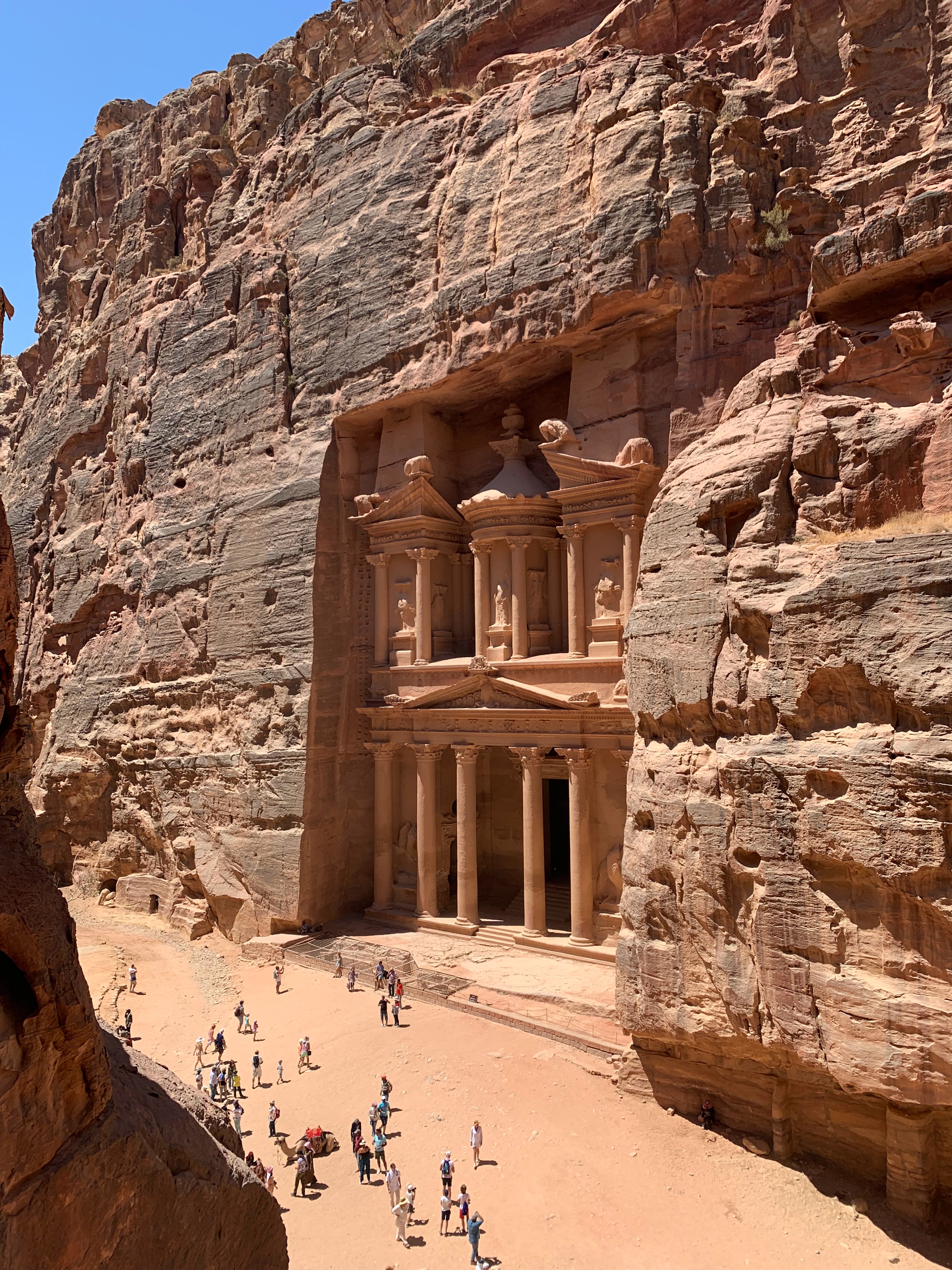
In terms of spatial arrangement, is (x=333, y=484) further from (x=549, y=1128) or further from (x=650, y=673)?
(x=549, y=1128)

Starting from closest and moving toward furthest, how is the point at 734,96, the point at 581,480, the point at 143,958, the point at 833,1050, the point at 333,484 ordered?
the point at 833,1050, the point at 734,96, the point at 581,480, the point at 143,958, the point at 333,484

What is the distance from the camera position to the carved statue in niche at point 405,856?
23.5 m

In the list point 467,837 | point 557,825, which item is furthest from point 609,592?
point 557,825

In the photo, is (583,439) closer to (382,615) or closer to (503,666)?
(503,666)

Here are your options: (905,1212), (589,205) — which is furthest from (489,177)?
(905,1212)

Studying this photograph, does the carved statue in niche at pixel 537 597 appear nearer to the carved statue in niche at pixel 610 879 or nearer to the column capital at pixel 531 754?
the column capital at pixel 531 754

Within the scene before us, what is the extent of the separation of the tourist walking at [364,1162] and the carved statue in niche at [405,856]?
34.7ft

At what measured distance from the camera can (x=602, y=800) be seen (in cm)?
2008

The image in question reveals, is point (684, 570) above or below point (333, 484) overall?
below

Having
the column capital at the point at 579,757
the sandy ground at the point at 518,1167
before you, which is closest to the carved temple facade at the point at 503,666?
the column capital at the point at 579,757

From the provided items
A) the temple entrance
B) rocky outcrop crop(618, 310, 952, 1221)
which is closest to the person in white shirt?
rocky outcrop crop(618, 310, 952, 1221)

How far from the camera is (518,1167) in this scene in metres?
12.5

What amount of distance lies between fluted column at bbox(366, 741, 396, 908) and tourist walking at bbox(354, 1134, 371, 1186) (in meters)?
10.6

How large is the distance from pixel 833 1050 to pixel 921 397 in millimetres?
9319
